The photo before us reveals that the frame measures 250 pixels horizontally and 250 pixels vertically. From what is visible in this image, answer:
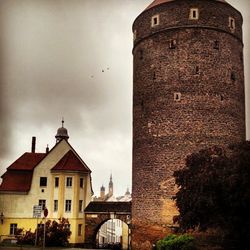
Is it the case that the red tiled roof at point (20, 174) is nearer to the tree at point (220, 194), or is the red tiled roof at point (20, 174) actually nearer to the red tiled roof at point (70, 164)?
the red tiled roof at point (70, 164)

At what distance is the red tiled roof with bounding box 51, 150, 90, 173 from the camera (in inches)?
1790

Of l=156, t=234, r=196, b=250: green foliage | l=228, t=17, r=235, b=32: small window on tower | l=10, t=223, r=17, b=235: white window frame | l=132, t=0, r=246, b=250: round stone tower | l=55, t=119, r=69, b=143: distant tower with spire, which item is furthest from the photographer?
l=55, t=119, r=69, b=143: distant tower with spire

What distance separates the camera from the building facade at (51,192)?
147 ft

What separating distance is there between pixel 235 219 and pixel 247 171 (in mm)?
2374

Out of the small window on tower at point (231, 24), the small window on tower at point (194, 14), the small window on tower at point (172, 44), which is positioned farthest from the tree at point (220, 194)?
the small window on tower at point (231, 24)

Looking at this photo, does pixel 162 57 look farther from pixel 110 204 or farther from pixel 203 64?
pixel 110 204

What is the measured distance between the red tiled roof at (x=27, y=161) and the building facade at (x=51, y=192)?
38.5 inches

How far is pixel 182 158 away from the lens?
29812mm

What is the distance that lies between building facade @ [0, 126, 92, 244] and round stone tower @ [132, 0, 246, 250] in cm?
1390

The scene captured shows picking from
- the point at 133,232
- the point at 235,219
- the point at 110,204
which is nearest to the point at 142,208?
the point at 133,232

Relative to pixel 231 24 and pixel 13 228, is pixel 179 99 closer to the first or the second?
pixel 231 24

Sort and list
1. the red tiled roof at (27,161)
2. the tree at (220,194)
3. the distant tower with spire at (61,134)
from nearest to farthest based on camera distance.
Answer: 1. the tree at (220,194)
2. the red tiled roof at (27,161)
3. the distant tower with spire at (61,134)

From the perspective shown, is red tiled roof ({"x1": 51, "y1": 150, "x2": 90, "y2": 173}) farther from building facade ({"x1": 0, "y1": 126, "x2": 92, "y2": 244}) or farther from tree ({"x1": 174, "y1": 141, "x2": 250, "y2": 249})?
tree ({"x1": 174, "y1": 141, "x2": 250, "y2": 249})

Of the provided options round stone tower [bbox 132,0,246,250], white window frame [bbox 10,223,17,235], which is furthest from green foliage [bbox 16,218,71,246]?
round stone tower [bbox 132,0,246,250]
